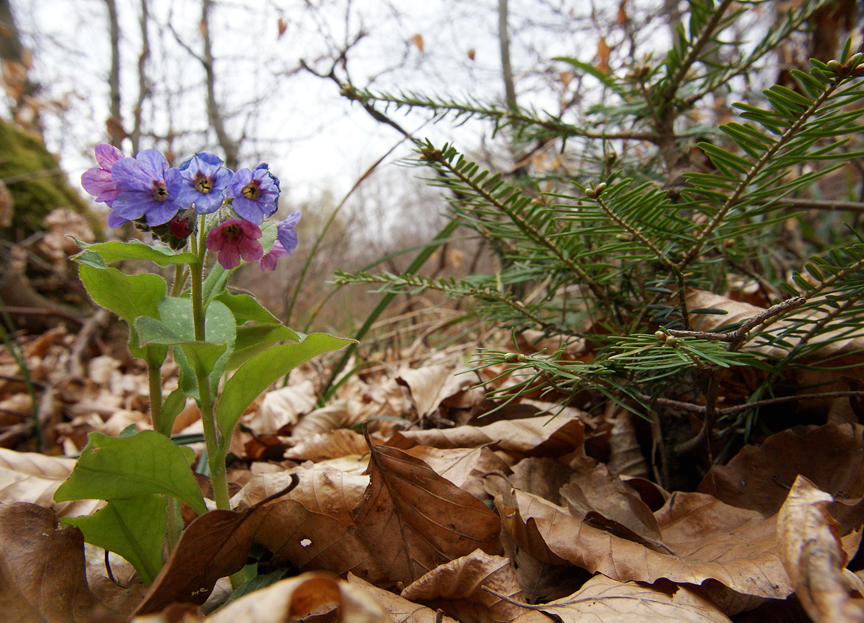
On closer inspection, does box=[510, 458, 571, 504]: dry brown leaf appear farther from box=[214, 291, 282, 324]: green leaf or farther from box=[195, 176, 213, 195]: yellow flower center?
box=[195, 176, 213, 195]: yellow flower center

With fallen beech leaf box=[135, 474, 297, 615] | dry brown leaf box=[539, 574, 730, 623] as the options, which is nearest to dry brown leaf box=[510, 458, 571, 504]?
dry brown leaf box=[539, 574, 730, 623]

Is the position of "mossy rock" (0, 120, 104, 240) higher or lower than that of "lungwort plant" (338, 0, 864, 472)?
higher

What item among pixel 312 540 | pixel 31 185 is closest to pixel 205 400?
pixel 312 540

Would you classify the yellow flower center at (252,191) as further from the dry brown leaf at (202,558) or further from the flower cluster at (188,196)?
the dry brown leaf at (202,558)

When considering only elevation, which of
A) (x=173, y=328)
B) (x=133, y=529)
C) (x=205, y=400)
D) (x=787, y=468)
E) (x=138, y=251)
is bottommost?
(x=133, y=529)

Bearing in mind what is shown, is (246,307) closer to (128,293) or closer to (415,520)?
(128,293)

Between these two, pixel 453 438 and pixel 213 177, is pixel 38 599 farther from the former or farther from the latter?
pixel 453 438
